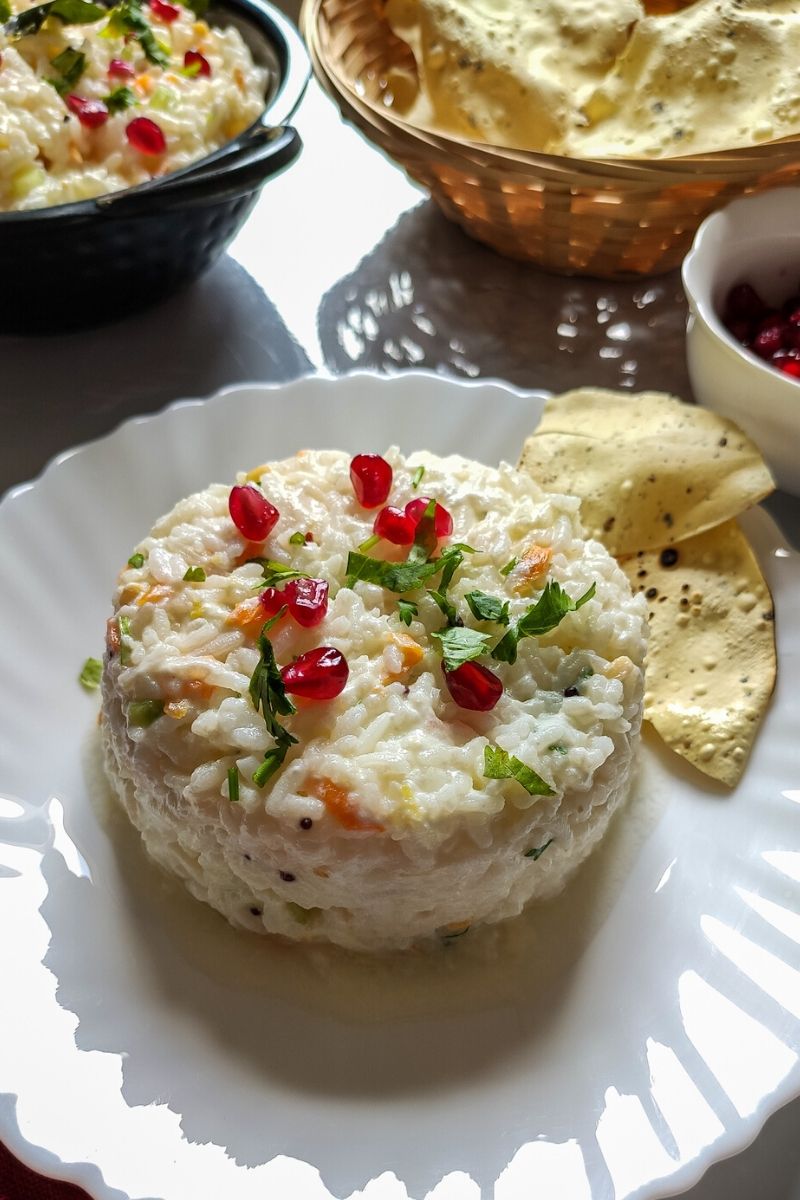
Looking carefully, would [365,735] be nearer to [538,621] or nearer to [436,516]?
[538,621]

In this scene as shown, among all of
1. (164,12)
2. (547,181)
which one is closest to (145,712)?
(547,181)

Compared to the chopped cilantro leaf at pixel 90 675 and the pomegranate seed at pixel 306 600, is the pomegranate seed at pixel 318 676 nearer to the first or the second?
the pomegranate seed at pixel 306 600

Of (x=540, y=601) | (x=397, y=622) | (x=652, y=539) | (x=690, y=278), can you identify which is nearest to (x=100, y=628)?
(x=397, y=622)

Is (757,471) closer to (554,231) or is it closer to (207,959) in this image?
(554,231)

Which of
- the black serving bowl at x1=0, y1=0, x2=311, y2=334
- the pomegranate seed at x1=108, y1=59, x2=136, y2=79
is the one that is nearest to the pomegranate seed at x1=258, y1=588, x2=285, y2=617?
the black serving bowl at x1=0, y1=0, x2=311, y2=334

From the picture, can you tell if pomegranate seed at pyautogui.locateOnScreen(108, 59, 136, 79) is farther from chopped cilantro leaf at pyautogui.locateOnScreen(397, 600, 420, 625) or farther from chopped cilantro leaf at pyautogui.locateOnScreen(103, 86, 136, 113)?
chopped cilantro leaf at pyautogui.locateOnScreen(397, 600, 420, 625)

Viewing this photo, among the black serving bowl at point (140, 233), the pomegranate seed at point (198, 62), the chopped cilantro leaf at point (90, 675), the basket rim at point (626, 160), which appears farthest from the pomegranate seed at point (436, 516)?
the pomegranate seed at point (198, 62)
